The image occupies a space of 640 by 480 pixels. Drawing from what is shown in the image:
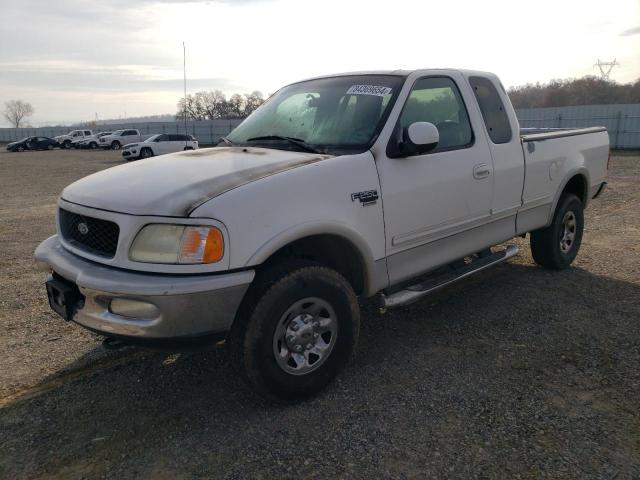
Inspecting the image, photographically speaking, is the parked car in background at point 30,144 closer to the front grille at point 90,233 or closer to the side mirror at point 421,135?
the front grille at point 90,233

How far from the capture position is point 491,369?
3.55 meters

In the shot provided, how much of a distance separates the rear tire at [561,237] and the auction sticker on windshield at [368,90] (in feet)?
8.72

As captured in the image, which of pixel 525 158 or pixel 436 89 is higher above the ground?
pixel 436 89

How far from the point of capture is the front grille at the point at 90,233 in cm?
285

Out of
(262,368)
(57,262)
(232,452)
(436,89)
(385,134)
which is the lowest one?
(232,452)

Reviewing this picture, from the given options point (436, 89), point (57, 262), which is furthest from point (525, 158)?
point (57, 262)

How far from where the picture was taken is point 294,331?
303 cm

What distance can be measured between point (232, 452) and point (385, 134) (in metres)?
2.15

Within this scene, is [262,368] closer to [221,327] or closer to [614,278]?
[221,327]

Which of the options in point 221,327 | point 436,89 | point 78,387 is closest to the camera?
point 221,327

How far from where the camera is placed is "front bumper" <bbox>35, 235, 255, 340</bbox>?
2568 mm

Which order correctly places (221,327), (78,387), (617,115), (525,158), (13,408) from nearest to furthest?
(221,327) < (13,408) < (78,387) < (525,158) < (617,115)

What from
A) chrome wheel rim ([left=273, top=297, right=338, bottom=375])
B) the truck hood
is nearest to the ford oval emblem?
the truck hood

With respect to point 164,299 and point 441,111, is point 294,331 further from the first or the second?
point 441,111
